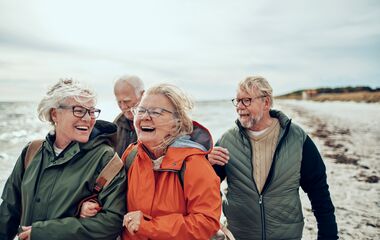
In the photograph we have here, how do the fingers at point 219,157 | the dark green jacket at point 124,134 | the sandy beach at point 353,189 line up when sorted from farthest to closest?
the sandy beach at point 353,189
the dark green jacket at point 124,134
the fingers at point 219,157

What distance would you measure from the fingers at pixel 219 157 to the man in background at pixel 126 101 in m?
1.39

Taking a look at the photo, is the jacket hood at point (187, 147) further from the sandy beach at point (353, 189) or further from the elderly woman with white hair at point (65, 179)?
the sandy beach at point (353, 189)

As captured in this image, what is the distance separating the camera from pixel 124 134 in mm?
4262

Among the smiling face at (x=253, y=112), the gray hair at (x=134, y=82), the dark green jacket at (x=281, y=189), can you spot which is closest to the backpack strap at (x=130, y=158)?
the dark green jacket at (x=281, y=189)

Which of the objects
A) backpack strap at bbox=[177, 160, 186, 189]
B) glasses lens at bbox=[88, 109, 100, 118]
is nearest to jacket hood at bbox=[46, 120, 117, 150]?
glasses lens at bbox=[88, 109, 100, 118]

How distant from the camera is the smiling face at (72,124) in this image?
269 centimetres

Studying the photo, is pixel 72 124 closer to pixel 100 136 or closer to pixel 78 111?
pixel 78 111

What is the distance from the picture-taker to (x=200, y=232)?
7.36ft

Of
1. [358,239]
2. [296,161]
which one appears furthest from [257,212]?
[358,239]

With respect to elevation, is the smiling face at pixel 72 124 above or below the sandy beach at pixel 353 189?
above

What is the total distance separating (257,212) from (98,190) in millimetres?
1640

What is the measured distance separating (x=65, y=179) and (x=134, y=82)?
2.11 metres

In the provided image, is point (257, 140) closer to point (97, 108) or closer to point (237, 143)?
point (237, 143)

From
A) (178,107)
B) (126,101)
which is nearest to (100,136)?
(178,107)
